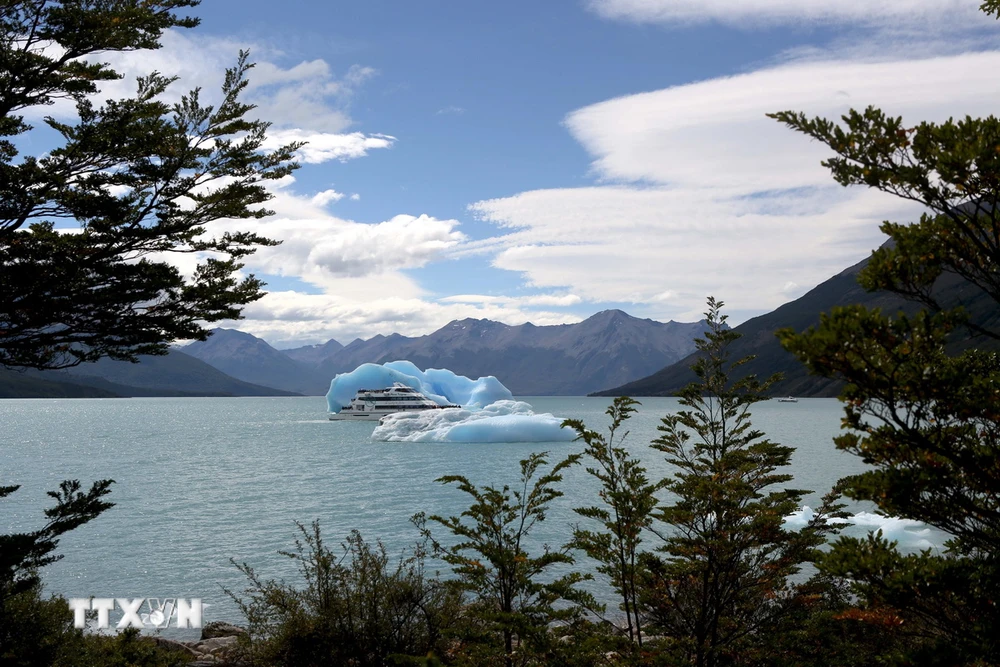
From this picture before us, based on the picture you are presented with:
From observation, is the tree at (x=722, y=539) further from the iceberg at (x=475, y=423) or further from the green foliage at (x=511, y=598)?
the iceberg at (x=475, y=423)

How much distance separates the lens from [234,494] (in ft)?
111

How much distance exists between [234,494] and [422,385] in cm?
5976

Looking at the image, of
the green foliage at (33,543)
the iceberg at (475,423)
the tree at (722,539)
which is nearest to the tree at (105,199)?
the green foliage at (33,543)

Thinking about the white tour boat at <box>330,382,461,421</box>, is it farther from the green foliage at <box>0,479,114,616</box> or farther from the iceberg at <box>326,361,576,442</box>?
the green foliage at <box>0,479,114,616</box>

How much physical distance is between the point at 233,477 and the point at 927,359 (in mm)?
42656

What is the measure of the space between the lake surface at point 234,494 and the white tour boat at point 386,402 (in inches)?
644

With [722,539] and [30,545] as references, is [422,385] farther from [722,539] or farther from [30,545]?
[722,539]

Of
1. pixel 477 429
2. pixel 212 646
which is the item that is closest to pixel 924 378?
pixel 212 646

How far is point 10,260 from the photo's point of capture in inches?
279

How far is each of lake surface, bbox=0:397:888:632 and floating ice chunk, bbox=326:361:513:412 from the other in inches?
797

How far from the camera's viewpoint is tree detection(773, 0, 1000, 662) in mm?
3775

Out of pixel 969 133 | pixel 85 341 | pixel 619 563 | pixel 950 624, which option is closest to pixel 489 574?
pixel 619 563

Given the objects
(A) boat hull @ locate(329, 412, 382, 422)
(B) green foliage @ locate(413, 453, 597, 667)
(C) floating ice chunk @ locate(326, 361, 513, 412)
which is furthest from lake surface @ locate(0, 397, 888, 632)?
(C) floating ice chunk @ locate(326, 361, 513, 412)

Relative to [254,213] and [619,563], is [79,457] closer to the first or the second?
[254,213]
